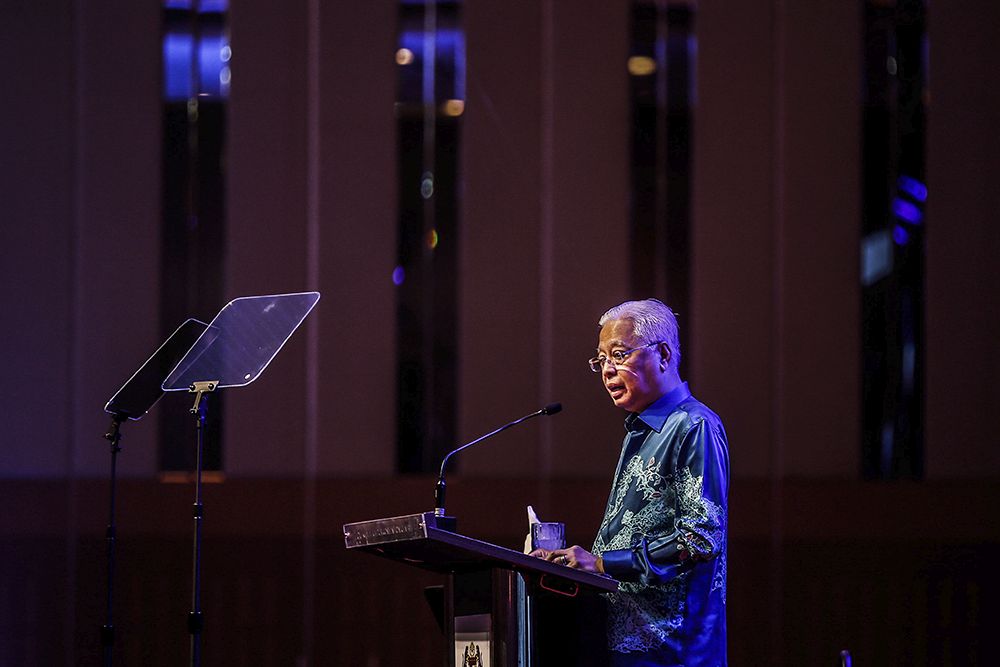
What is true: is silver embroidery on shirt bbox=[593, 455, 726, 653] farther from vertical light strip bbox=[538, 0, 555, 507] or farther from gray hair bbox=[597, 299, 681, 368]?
vertical light strip bbox=[538, 0, 555, 507]

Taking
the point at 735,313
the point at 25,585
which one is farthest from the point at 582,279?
the point at 25,585

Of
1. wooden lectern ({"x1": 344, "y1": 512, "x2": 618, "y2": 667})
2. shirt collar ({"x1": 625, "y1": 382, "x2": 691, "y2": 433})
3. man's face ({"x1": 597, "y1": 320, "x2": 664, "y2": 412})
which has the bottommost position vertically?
wooden lectern ({"x1": 344, "y1": 512, "x2": 618, "y2": 667})

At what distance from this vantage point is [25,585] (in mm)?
5371

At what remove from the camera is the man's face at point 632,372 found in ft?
9.63

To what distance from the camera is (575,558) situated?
8.63 feet

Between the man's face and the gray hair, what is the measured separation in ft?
0.06

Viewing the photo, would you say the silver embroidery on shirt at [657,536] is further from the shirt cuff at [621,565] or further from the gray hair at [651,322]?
the gray hair at [651,322]

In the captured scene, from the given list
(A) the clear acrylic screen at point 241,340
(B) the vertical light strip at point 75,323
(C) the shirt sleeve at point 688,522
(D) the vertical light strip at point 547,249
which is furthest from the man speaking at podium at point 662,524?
(B) the vertical light strip at point 75,323

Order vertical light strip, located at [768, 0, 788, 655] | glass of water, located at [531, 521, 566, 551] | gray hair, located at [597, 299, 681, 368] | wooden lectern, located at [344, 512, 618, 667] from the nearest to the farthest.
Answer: wooden lectern, located at [344, 512, 618, 667] → glass of water, located at [531, 521, 566, 551] → gray hair, located at [597, 299, 681, 368] → vertical light strip, located at [768, 0, 788, 655]

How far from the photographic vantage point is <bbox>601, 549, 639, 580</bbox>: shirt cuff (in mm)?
2670

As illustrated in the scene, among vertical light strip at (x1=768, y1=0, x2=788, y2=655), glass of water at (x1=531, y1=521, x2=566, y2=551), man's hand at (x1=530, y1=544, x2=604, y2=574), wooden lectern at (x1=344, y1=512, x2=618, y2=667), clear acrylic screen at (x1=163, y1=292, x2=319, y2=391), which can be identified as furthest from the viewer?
vertical light strip at (x1=768, y1=0, x2=788, y2=655)

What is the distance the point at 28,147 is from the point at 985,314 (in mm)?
4519

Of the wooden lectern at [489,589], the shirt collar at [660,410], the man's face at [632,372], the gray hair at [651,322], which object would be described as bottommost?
the wooden lectern at [489,589]

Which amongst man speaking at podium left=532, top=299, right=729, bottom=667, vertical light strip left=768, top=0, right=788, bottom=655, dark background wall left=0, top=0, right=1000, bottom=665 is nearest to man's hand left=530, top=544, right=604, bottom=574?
man speaking at podium left=532, top=299, right=729, bottom=667
